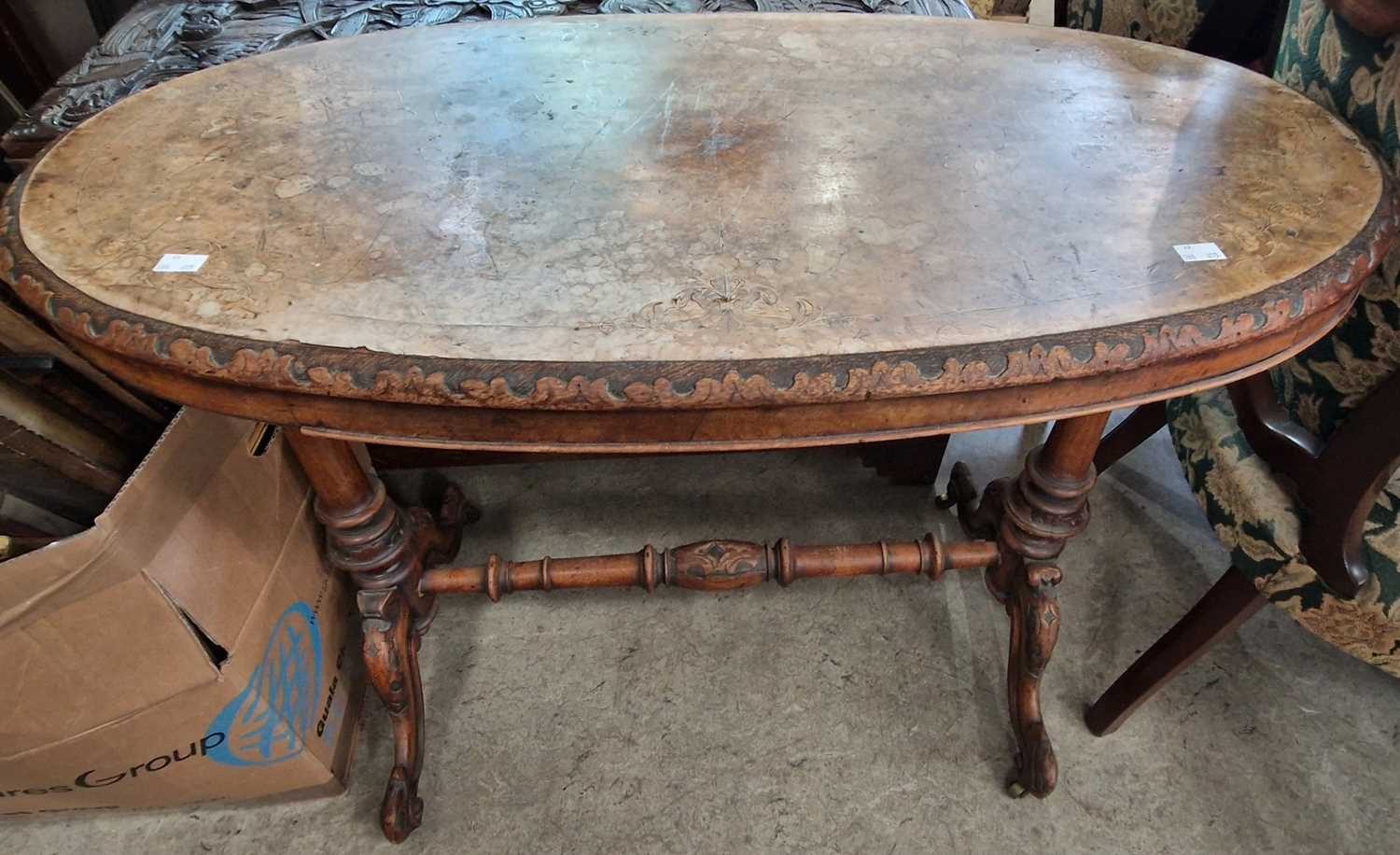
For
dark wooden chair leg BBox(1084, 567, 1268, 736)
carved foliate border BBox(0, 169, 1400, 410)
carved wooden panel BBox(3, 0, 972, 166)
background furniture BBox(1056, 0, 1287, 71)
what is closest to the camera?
carved foliate border BBox(0, 169, 1400, 410)

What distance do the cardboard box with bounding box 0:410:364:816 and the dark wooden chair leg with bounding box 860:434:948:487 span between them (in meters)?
1.06

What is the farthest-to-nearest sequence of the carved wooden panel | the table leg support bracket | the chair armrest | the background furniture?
the background furniture < the carved wooden panel < the table leg support bracket < the chair armrest

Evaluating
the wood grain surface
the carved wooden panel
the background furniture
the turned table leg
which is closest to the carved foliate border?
the wood grain surface

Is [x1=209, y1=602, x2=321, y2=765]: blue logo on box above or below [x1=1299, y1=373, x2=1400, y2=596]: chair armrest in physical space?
below

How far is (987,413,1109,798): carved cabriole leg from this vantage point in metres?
1.11

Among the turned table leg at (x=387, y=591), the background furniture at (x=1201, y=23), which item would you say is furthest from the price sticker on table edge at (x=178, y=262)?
the background furniture at (x=1201, y=23)

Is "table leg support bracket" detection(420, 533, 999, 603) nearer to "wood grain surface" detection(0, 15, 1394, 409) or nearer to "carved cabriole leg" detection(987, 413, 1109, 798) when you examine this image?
"carved cabriole leg" detection(987, 413, 1109, 798)

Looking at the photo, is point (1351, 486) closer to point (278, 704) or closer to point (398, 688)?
point (398, 688)

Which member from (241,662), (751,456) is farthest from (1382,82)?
(241,662)

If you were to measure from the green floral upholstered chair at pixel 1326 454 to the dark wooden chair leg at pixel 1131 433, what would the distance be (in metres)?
0.44

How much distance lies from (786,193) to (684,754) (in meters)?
0.90

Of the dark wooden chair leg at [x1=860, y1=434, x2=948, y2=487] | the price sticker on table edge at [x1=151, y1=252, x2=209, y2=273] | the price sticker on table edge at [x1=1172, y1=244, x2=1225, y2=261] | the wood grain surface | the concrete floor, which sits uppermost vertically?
the price sticker on table edge at [x1=151, y1=252, x2=209, y2=273]

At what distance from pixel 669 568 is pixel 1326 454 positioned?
0.80 metres

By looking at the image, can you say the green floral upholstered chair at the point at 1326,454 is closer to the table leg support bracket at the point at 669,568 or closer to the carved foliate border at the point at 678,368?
the carved foliate border at the point at 678,368
